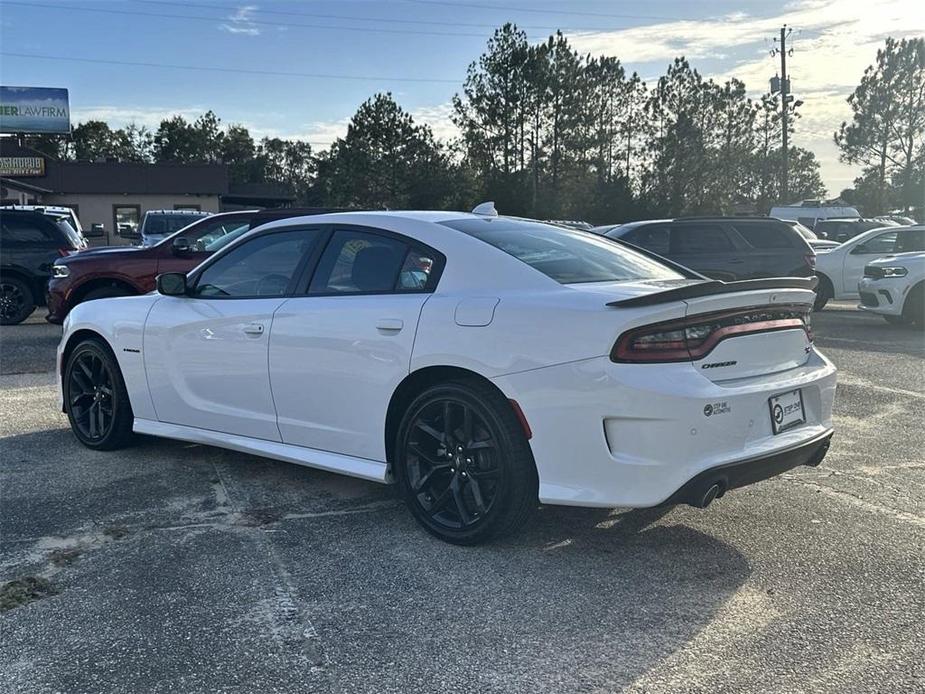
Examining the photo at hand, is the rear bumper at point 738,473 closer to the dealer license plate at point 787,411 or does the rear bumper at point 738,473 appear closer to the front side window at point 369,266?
the dealer license plate at point 787,411

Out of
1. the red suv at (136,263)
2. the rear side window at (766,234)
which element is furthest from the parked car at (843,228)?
the red suv at (136,263)

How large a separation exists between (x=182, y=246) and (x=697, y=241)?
294 inches

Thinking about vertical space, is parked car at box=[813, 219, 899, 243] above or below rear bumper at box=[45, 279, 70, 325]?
above

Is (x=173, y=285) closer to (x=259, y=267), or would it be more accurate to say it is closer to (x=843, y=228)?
(x=259, y=267)

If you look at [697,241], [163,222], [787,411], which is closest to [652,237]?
[697,241]

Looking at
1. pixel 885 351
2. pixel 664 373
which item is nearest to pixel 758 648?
pixel 664 373

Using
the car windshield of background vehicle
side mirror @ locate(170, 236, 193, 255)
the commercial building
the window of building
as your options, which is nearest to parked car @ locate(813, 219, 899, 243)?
the car windshield of background vehicle

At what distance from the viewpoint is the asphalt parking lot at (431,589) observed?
2.83m

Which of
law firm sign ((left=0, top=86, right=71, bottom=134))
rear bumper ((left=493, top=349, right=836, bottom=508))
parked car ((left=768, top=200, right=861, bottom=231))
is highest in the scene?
law firm sign ((left=0, top=86, right=71, bottom=134))

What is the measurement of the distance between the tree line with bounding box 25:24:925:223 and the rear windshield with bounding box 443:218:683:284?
41.5m

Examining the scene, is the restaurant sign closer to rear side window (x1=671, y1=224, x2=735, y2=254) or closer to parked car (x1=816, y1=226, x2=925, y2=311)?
rear side window (x1=671, y1=224, x2=735, y2=254)

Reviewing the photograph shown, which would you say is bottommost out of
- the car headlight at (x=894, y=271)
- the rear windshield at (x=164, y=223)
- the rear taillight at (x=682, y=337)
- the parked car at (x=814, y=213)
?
the rear taillight at (x=682, y=337)

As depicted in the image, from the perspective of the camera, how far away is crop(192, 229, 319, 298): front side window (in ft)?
15.5

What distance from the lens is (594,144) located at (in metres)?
50.3
